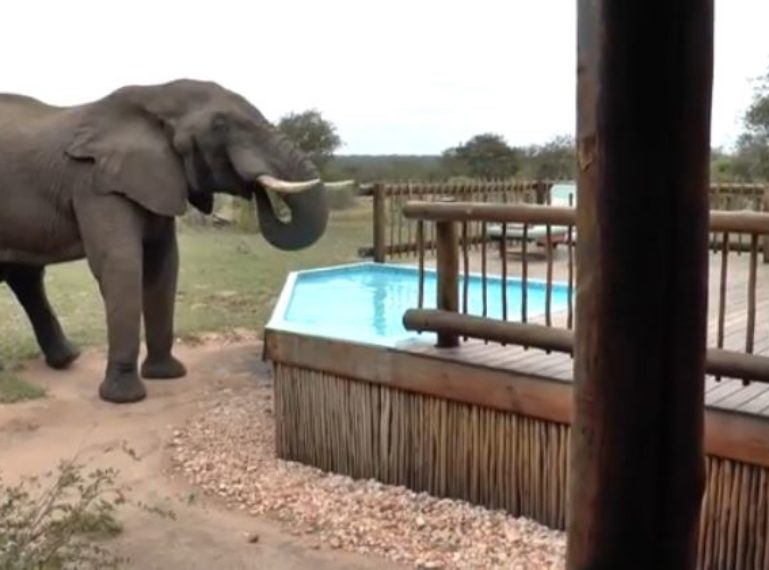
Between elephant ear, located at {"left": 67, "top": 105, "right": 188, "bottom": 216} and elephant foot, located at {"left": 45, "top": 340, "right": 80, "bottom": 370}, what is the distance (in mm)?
1407

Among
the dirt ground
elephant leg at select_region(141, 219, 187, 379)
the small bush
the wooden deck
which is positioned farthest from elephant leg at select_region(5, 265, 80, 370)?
the wooden deck

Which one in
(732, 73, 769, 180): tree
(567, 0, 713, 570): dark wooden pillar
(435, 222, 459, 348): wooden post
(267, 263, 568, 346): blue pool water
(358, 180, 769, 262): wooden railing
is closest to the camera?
(567, 0, 713, 570): dark wooden pillar

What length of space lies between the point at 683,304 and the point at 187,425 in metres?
4.08

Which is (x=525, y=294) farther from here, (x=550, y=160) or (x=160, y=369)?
(x=550, y=160)

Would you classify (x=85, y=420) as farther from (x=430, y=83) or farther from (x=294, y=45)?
(x=430, y=83)

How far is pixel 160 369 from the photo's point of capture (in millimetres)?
6023

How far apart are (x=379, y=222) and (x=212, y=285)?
197 cm

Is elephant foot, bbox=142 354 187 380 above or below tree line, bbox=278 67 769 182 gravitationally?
below

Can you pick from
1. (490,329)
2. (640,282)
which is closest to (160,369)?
(490,329)

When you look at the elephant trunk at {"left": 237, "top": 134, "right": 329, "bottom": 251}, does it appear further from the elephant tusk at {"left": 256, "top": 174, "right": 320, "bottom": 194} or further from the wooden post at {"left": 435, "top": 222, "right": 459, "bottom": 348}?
the wooden post at {"left": 435, "top": 222, "right": 459, "bottom": 348}

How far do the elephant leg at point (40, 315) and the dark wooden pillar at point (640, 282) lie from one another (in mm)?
5530

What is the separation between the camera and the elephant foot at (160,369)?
6020 mm

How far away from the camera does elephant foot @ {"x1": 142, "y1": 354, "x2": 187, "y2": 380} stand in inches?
237

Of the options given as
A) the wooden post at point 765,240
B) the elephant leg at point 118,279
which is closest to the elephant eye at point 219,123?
the elephant leg at point 118,279
